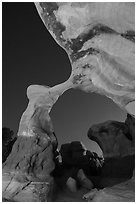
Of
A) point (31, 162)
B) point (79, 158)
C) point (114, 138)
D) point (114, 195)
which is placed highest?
point (31, 162)

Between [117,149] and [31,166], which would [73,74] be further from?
[117,149]

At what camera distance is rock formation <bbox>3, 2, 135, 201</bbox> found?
243 inches

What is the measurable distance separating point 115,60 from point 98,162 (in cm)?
1482

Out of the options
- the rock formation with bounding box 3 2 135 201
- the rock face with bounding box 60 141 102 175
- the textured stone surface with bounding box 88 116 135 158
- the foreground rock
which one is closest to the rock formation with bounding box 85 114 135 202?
the textured stone surface with bounding box 88 116 135 158

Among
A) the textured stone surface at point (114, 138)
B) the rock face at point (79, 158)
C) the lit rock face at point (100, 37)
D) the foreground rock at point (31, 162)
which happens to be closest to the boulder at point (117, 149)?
the textured stone surface at point (114, 138)

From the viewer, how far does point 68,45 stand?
8.19 m

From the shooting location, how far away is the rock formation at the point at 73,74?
616 cm

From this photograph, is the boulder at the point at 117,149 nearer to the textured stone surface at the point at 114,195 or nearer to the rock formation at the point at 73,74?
the textured stone surface at the point at 114,195

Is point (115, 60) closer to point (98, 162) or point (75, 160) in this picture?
point (75, 160)

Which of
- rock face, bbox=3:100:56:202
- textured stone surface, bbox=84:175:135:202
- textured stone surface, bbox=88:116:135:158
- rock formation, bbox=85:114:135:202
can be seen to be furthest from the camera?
textured stone surface, bbox=88:116:135:158

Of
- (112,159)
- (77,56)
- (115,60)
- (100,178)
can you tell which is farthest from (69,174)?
(115,60)

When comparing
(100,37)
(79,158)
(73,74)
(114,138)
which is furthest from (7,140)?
(100,37)

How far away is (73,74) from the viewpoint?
434 inches

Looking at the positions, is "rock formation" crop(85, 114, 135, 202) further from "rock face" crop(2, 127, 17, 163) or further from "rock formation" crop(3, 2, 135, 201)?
"rock face" crop(2, 127, 17, 163)
